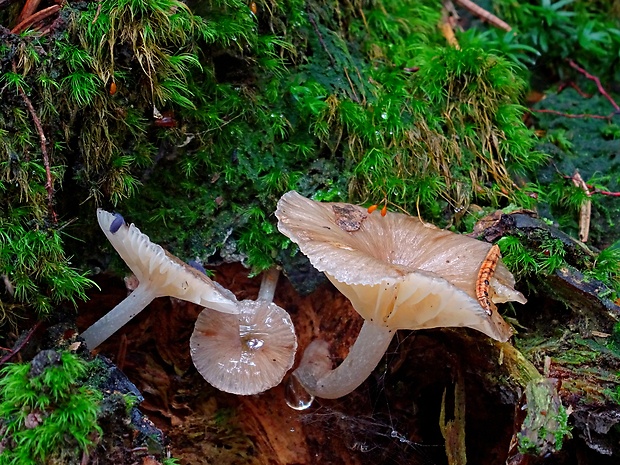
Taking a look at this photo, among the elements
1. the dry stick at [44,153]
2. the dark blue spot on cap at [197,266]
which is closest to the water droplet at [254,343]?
the dark blue spot on cap at [197,266]

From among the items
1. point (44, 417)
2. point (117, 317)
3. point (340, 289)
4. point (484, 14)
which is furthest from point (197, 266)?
point (484, 14)


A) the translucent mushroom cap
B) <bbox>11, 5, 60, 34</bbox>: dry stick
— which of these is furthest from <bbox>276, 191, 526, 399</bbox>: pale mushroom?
<bbox>11, 5, 60, 34</bbox>: dry stick

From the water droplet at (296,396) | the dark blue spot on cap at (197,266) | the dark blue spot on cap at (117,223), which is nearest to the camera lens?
the dark blue spot on cap at (117,223)

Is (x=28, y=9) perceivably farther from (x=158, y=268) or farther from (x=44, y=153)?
(x=158, y=268)

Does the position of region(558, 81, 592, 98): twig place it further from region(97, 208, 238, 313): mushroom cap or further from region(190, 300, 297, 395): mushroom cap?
region(97, 208, 238, 313): mushroom cap

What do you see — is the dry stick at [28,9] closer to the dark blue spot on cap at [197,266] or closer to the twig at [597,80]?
the dark blue spot on cap at [197,266]
